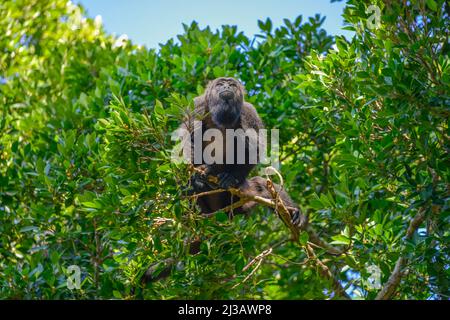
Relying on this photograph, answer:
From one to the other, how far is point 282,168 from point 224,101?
1.07 meters

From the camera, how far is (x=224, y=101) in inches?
313

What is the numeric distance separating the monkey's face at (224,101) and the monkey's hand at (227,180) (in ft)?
3.23

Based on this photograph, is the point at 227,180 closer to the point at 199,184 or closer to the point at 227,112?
the point at 199,184

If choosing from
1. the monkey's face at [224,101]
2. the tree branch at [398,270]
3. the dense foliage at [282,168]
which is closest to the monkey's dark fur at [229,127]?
the monkey's face at [224,101]

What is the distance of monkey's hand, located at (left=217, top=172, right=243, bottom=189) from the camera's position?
7.17 metres

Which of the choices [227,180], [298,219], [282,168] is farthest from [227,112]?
[298,219]

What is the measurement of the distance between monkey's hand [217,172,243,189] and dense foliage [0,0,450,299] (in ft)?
1.40

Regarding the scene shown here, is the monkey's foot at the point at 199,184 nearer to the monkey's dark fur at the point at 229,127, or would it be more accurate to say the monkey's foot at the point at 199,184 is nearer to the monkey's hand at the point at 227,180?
the monkey's dark fur at the point at 229,127

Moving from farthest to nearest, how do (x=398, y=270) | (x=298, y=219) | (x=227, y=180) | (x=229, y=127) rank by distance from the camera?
(x=229, y=127) < (x=298, y=219) < (x=227, y=180) < (x=398, y=270)

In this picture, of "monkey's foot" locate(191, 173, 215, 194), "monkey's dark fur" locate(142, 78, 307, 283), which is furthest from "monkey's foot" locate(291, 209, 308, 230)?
"monkey's foot" locate(191, 173, 215, 194)

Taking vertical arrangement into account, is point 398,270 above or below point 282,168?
below

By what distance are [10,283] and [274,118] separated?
12.1 feet

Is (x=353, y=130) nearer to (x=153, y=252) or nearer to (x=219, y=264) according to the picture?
(x=219, y=264)
